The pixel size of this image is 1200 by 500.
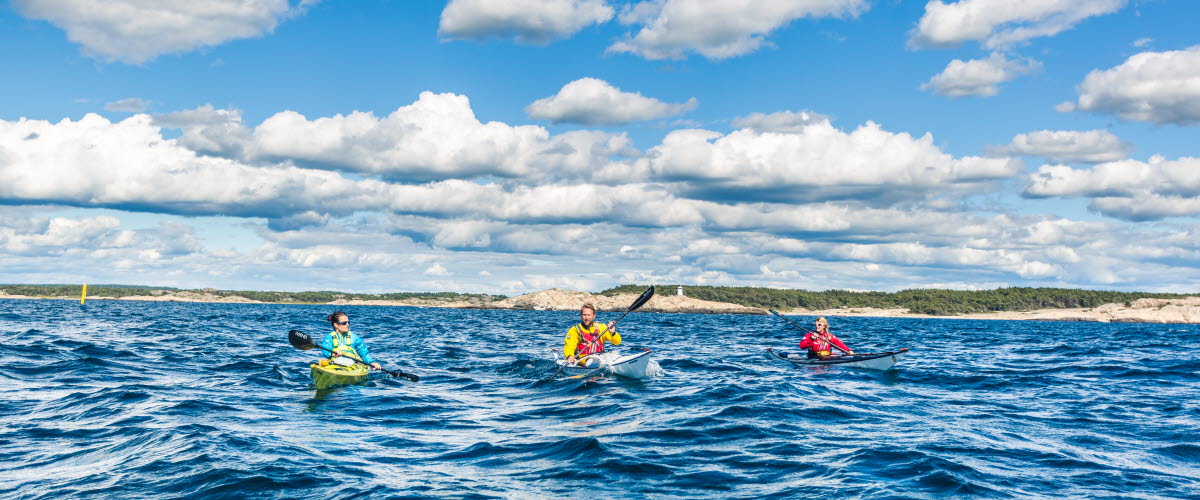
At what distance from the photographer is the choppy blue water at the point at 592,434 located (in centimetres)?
880

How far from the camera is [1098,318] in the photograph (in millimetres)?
136125

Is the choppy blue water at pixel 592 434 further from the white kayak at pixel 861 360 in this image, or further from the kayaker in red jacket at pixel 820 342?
the kayaker in red jacket at pixel 820 342

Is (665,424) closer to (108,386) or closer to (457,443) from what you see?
(457,443)

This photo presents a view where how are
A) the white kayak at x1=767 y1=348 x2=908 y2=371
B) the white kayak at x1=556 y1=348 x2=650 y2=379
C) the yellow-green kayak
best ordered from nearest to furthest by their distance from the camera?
1. the yellow-green kayak
2. the white kayak at x1=556 y1=348 x2=650 y2=379
3. the white kayak at x1=767 y1=348 x2=908 y2=371

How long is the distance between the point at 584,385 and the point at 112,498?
1121 cm

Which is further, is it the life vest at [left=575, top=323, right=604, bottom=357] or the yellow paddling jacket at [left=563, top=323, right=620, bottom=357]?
the life vest at [left=575, top=323, right=604, bottom=357]

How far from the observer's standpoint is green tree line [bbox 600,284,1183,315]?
152375 mm

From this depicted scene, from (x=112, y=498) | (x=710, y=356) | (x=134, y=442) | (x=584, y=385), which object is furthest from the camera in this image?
(x=710, y=356)

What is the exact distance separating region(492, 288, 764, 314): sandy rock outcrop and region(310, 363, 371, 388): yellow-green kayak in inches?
5676

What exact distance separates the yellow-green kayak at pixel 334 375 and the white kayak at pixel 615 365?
5.17m

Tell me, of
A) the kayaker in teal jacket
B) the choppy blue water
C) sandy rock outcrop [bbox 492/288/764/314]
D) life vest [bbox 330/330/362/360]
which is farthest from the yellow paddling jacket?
sandy rock outcrop [bbox 492/288/764/314]

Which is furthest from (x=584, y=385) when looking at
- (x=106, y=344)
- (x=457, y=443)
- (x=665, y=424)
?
(x=106, y=344)

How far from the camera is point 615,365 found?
19234mm

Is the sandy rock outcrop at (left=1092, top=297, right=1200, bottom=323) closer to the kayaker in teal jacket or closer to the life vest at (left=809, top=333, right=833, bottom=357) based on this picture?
the life vest at (left=809, top=333, right=833, bottom=357)
